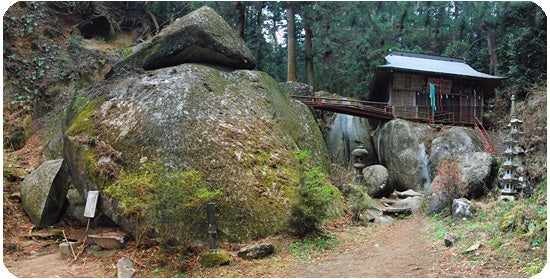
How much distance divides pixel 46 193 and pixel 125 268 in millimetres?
3697

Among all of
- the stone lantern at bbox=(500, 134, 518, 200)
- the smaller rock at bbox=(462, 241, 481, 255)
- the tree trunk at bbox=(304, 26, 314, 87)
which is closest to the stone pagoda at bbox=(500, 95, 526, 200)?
the stone lantern at bbox=(500, 134, 518, 200)

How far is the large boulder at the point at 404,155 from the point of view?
16672 millimetres

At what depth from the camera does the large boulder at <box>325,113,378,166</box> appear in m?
20.1

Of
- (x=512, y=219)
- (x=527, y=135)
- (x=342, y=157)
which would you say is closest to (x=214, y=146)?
(x=512, y=219)

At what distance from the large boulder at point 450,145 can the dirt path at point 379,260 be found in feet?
29.0

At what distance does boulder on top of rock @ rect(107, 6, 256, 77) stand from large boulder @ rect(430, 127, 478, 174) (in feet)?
34.4

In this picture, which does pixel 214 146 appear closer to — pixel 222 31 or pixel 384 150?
pixel 222 31

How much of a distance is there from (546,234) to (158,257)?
20.4 feet

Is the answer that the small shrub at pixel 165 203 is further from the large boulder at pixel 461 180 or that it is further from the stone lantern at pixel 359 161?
the stone lantern at pixel 359 161

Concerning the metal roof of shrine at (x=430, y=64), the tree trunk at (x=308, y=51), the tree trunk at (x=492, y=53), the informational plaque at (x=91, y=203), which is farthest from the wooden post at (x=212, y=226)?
the tree trunk at (x=492, y=53)

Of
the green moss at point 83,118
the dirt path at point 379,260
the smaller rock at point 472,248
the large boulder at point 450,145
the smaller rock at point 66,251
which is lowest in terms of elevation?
the dirt path at point 379,260

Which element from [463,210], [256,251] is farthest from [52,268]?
[463,210]

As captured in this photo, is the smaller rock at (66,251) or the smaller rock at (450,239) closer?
the smaller rock at (450,239)

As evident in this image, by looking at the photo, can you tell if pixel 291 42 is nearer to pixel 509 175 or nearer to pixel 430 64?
pixel 430 64
